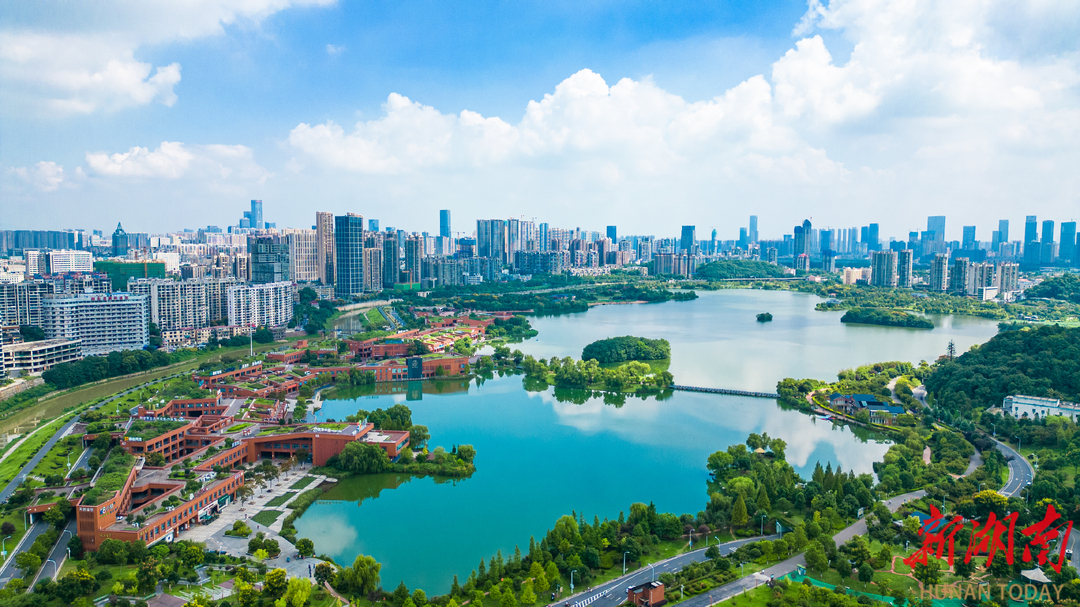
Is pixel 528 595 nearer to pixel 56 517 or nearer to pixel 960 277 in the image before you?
pixel 56 517

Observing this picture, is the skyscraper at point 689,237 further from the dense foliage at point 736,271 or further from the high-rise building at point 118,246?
the high-rise building at point 118,246

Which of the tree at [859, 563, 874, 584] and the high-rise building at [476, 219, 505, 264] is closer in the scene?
the tree at [859, 563, 874, 584]

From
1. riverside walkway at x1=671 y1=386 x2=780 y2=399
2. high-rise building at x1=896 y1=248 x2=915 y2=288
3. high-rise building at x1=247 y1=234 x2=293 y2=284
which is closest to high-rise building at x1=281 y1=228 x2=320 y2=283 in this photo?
high-rise building at x1=247 y1=234 x2=293 y2=284

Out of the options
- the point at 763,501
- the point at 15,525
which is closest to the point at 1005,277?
the point at 763,501

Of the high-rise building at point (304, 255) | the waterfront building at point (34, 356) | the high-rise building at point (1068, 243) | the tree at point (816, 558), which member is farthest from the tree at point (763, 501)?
the high-rise building at point (1068, 243)

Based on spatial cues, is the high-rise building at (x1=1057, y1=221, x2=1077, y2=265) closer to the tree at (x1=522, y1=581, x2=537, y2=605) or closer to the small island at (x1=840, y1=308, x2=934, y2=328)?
the small island at (x1=840, y1=308, x2=934, y2=328)

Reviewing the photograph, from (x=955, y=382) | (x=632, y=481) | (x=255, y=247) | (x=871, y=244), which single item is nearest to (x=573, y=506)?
(x=632, y=481)

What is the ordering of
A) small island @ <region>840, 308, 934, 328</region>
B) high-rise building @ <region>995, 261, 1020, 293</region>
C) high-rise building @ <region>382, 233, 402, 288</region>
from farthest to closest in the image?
1. high-rise building @ <region>382, 233, 402, 288</region>
2. high-rise building @ <region>995, 261, 1020, 293</region>
3. small island @ <region>840, 308, 934, 328</region>
